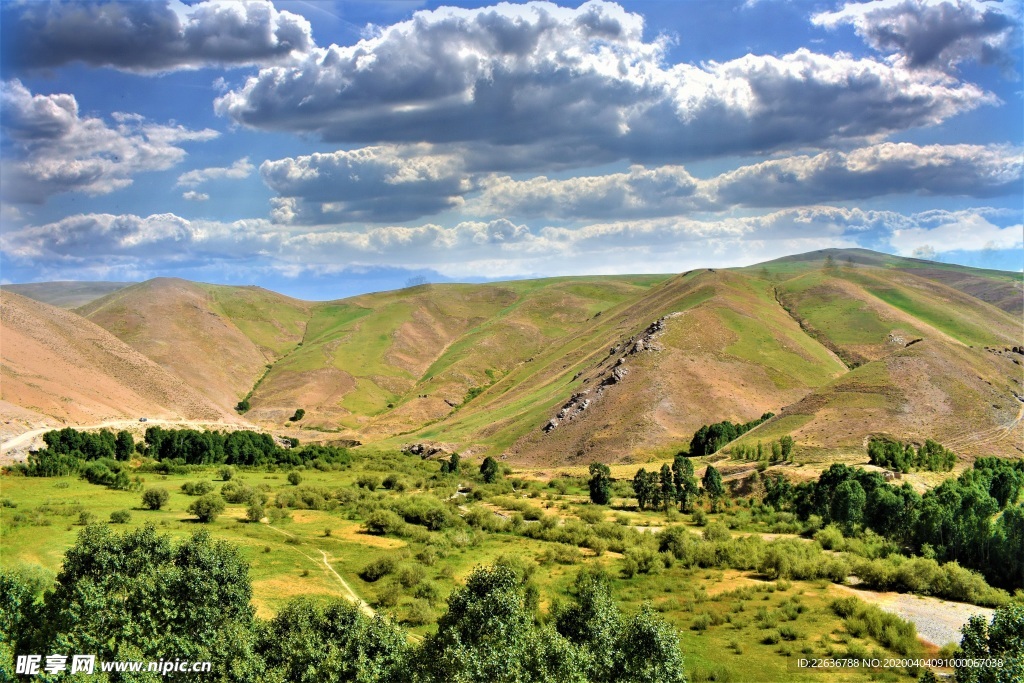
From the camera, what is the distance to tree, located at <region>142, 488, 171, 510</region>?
67.3 metres

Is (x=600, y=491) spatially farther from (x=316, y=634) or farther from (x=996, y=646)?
(x=996, y=646)

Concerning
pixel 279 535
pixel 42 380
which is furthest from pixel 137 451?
pixel 279 535

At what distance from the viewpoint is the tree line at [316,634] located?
2809cm

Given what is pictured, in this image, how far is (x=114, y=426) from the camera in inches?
4422

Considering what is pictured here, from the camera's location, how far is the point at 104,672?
28359 mm

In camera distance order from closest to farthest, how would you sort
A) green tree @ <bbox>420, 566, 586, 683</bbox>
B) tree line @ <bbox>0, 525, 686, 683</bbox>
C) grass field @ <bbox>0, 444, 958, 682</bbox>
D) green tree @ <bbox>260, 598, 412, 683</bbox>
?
green tree @ <bbox>420, 566, 586, 683</bbox>
tree line @ <bbox>0, 525, 686, 683</bbox>
green tree @ <bbox>260, 598, 412, 683</bbox>
grass field @ <bbox>0, 444, 958, 682</bbox>

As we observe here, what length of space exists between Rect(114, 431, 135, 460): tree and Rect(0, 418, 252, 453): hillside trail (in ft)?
27.4

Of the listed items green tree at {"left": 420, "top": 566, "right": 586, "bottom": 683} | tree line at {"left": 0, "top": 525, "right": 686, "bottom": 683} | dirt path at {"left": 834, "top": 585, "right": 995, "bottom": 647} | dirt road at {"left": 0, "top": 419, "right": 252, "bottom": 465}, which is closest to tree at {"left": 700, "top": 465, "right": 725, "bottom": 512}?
dirt path at {"left": 834, "top": 585, "right": 995, "bottom": 647}

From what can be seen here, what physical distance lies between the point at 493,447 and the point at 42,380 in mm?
73598

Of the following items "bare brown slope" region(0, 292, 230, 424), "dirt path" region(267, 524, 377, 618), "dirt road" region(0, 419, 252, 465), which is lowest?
"dirt path" region(267, 524, 377, 618)

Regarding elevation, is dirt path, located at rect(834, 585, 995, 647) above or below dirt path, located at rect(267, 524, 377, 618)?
above

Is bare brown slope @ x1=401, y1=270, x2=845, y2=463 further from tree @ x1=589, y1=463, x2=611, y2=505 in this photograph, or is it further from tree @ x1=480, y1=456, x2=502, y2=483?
tree @ x1=589, y1=463, x2=611, y2=505

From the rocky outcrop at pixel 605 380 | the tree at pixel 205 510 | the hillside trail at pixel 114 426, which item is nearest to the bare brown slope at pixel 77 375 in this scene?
the hillside trail at pixel 114 426

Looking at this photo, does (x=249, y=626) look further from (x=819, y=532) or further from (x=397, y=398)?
(x=397, y=398)
